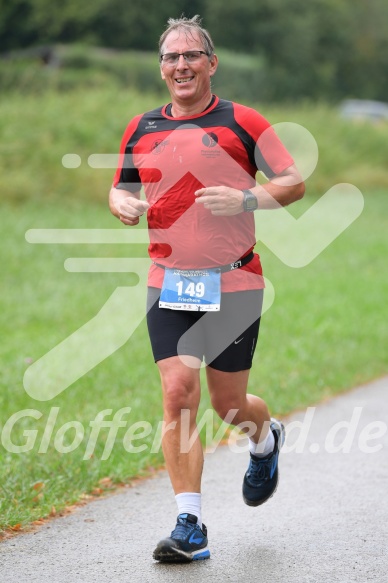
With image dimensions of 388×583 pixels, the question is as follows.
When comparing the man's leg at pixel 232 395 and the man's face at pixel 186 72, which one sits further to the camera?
the man's leg at pixel 232 395

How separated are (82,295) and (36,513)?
8840 millimetres

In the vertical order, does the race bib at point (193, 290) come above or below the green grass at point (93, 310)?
above

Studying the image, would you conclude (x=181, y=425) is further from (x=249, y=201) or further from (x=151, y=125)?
(x=151, y=125)

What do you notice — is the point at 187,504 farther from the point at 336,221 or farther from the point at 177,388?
the point at 336,221

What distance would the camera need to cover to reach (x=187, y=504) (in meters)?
5.05

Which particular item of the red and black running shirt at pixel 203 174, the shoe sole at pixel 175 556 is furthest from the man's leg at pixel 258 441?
the shoe sole at pixel 175 556

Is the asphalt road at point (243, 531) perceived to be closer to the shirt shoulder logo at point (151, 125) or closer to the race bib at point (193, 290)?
the race bib at point (193, 290)

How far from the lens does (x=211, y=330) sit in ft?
17.0

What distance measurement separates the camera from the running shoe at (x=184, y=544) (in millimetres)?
4887

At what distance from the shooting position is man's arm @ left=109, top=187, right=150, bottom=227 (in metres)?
5.11

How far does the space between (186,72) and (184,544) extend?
6.82 feet

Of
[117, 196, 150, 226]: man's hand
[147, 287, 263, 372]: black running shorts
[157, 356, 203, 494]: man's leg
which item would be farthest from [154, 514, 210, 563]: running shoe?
[117, 196, 150, 226]: man's hand

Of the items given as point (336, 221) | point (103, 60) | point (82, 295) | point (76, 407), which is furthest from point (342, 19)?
point (76, 407)

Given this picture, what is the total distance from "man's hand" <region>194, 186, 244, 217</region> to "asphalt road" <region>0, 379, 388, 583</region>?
151 cm
